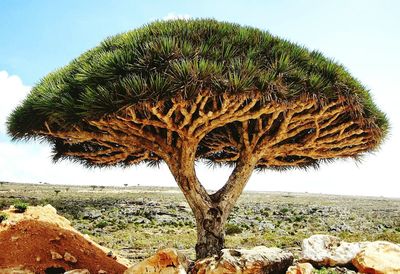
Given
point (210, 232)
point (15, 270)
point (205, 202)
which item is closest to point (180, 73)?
point (205, 202)

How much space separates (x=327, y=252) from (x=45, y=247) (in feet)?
19.0

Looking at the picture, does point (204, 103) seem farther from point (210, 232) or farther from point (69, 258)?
point (69, 258)

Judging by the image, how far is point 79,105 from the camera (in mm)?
7652

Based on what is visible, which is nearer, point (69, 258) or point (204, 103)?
point (204, 103)

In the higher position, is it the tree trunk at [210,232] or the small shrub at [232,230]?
the tree trunk at [210,232]

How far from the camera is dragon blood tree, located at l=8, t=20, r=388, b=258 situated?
7230mm

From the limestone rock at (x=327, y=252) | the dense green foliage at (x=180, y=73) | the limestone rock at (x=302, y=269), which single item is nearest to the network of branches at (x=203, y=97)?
the dense green foliage at (x=180, y=73)

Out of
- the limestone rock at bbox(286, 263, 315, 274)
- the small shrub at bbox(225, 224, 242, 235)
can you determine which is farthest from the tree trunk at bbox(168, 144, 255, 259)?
the small shrub at bbox(225, 224, 242, 235)

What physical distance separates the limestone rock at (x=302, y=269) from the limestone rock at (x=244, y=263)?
38 centimetres

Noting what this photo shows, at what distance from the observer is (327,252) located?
8156 millimetres

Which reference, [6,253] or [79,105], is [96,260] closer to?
[6,253]

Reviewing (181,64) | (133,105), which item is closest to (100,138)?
(133,105)

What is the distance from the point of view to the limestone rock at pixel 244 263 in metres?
7.41

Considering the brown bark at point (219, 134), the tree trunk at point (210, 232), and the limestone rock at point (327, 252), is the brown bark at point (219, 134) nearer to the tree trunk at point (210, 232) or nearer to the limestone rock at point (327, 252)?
the tree trunk at point (210, 232)
